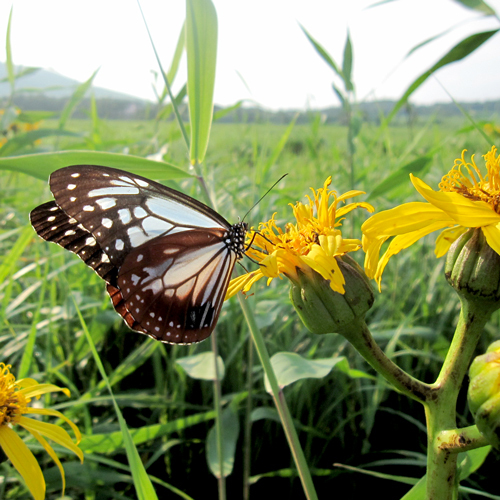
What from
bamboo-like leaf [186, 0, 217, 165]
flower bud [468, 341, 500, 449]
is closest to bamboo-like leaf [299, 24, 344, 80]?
bamboo-like leaf [186, 0, 217, 165]

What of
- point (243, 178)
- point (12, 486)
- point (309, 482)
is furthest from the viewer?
point (243, 178)

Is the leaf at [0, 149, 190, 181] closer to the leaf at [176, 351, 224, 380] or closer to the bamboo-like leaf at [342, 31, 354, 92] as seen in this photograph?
the leaf at [176, 351, 224, 380]

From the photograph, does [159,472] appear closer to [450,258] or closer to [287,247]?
[287,247]

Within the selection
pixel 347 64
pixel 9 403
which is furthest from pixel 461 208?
pixel 347 64

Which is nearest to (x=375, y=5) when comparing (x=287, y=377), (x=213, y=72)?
(x=213, y=72)

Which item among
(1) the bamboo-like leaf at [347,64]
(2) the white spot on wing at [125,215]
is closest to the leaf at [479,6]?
(1) the bamboo-like leaf at [347,64]
